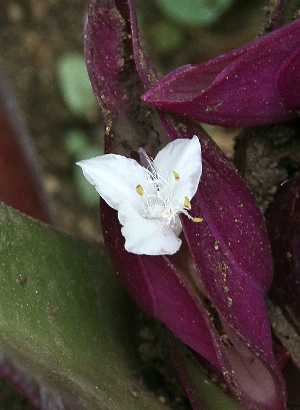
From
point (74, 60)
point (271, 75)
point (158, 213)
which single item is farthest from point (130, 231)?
point (74, 60)

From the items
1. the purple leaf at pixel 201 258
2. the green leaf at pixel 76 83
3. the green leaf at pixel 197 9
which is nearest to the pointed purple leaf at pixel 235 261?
the purple leaf at pixel 201 258

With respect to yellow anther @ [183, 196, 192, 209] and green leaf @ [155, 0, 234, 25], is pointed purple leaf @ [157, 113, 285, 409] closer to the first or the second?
yellow anther @ [183, 196, 192, 209]

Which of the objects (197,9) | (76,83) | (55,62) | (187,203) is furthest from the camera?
(55,62)

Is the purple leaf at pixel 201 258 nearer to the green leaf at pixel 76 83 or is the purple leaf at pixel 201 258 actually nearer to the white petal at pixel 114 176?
the white petal at pixel 114 176

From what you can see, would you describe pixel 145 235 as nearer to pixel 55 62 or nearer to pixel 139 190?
pixel 139 190

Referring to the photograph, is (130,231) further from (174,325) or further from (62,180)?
(62,180)

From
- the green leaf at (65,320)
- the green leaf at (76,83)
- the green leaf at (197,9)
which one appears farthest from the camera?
the green leaf at (76,83)

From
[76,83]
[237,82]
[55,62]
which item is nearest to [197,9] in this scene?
[76,83]
